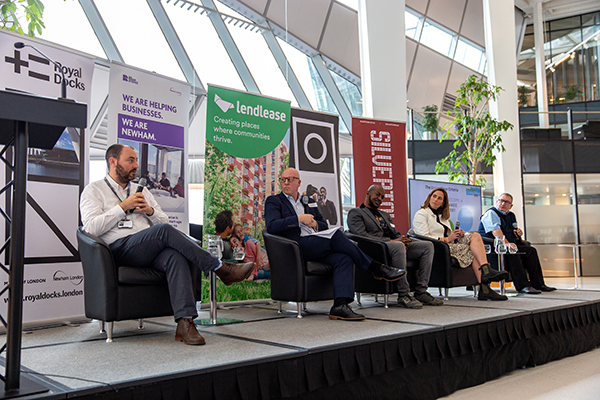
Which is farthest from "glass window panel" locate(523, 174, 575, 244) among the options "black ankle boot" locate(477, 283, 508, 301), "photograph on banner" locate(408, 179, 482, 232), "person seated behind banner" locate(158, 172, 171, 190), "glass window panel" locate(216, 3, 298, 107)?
"person seated behind banner" locate(158, 172, 171, 190)

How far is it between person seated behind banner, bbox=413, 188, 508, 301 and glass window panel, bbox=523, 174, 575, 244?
6523 millimetres

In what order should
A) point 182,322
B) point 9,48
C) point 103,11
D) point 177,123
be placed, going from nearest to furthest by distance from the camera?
point 182,322, point 9,48, point 177,123, point 103,11

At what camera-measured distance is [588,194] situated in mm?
10344

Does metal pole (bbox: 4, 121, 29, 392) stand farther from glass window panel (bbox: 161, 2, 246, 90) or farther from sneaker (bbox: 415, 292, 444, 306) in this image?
glass window panel (bbox: 161, 2, 246, 90)

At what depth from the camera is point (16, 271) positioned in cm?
152

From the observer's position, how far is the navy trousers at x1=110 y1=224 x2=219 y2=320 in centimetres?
249

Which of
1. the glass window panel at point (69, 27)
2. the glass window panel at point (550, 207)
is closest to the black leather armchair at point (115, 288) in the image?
the glass window panel at point (69, 27)

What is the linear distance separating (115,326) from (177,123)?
1.66 meters

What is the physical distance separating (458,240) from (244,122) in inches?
87.8

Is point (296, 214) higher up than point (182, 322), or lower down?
higher up

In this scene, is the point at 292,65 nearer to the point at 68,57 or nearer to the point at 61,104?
the point at 68,57

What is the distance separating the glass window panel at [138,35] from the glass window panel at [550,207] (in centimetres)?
757

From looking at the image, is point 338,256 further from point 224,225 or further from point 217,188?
point 217,188

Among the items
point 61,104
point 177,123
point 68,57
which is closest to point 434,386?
point 61,104
